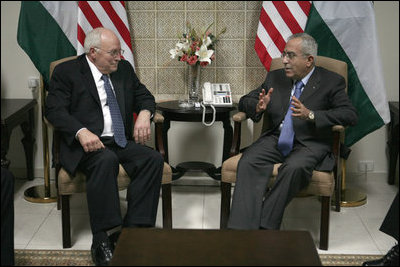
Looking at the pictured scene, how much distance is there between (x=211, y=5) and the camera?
435 centimetres

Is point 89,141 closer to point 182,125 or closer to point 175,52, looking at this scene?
point 175,52

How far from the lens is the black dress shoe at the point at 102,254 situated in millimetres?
3158

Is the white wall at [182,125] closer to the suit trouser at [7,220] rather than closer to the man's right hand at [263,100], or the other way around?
the man's right hand at [263,100]

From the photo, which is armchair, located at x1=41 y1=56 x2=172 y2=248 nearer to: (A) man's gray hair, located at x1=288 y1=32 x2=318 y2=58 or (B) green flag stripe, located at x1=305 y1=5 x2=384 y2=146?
(A) man's gray hair, located at x1=288 y1=32 x2=318 y2=58

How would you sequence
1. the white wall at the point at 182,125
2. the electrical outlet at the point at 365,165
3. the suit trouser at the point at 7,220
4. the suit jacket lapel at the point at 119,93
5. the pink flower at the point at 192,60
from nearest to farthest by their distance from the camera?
the suit trouser at the point at 7,220 < the suit jacket lapel at the point at 119,93 < the pink flower at the point at 192,60 < the white wall at the point at 182,125 < the electrical outlet at the point at 365,165

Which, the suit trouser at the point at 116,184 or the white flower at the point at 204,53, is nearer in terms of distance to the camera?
the suit trouser at the point at 116,184

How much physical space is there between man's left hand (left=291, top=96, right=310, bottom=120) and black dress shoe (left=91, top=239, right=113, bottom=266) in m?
1.23

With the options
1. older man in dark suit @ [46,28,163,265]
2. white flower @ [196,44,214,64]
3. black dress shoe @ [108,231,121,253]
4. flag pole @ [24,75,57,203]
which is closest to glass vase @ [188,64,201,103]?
white flower @ [196,44,214,64]

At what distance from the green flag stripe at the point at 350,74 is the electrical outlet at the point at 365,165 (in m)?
0.61

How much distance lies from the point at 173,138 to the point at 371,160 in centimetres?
152

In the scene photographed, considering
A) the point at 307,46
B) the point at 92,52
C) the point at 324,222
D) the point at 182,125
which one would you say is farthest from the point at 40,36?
the point at 324,222

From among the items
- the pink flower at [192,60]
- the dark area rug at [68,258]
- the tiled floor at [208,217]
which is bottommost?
the dark area rug at [68,258]

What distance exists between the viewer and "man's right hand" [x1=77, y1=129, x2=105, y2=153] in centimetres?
326

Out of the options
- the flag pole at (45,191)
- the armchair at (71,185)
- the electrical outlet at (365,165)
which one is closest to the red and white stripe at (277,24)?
the armchair at (71,185)
